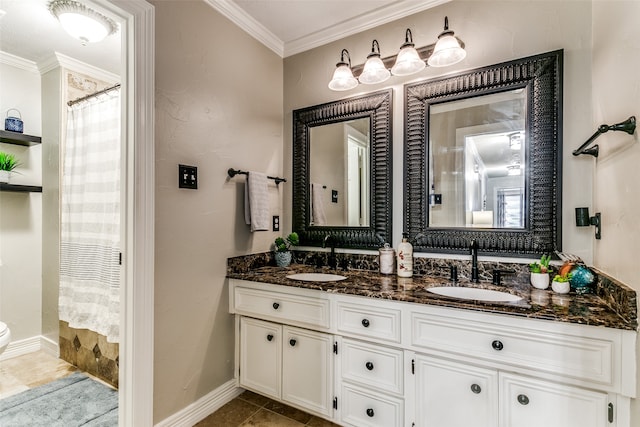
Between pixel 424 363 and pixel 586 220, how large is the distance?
997mm

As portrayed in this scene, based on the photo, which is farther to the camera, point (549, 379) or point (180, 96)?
point (180, 96)

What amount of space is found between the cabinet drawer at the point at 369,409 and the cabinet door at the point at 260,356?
426 millimetres

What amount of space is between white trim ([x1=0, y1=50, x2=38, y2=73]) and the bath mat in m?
2.43

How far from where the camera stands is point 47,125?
2430 millimetres

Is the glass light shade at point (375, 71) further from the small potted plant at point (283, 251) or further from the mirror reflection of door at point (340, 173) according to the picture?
the small potted plant at point (283, 251)

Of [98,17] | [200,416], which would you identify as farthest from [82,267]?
[98,17]

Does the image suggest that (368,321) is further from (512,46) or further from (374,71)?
(512,46)

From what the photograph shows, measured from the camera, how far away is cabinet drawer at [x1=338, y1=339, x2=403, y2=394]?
4.55 feet

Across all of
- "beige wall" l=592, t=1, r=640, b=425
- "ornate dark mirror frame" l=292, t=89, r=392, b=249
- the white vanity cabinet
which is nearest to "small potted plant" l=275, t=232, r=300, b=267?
"ornate dark mirror frame" l=292, t=89, r=392, b=249

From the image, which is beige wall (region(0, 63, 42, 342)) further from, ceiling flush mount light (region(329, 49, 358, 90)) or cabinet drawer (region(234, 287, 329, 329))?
ceiling flush mount light (region(329, 49, 358, 90))

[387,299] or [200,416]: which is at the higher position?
[387,299]

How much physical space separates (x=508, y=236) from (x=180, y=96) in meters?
1.93

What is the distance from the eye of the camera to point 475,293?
1505 mm

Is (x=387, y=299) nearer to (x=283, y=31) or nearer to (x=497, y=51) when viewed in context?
(x=497, y=51)
